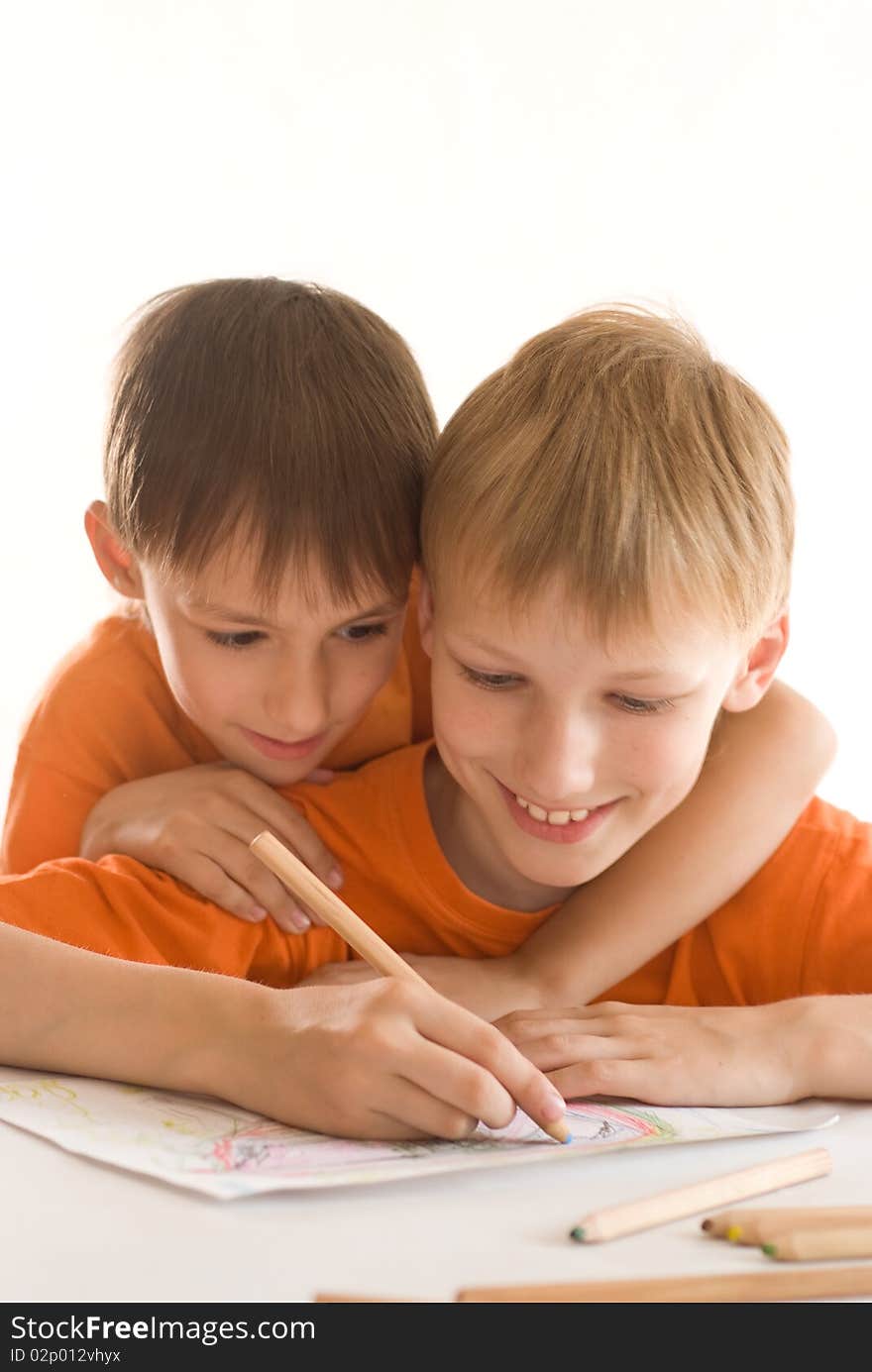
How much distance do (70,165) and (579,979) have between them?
1.32m

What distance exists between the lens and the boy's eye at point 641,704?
757mm

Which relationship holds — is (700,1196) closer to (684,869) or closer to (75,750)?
(684,869)

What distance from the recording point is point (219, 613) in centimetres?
84

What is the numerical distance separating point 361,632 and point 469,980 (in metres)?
0.20

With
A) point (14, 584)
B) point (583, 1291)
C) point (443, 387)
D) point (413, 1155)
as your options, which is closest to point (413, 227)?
point (443, 387)

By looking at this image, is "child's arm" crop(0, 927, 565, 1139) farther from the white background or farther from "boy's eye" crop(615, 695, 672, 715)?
the white background

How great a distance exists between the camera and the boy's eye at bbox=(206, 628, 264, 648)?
34.1 inches

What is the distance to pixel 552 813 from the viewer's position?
81cm

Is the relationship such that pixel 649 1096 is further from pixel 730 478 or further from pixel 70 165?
pixel 70 165

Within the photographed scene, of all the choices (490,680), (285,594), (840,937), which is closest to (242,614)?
(285,594)

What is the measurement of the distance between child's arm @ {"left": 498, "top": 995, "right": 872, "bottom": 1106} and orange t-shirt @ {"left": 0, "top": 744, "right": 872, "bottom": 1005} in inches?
4.2

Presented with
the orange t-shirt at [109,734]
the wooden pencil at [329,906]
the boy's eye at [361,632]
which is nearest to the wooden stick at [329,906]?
the wooden pencil at [329,906]

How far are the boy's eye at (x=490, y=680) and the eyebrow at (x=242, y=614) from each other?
0.09 meters

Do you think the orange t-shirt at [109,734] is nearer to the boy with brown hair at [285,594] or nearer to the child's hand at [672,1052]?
the boy with brown hair at [285,594]
